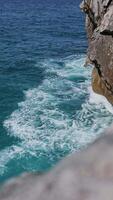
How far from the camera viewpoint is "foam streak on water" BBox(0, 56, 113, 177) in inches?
1528

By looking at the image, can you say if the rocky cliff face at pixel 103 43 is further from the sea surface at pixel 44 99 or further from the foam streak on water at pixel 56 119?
the sea surface at pixel 44 99

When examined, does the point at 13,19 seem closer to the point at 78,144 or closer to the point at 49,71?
the point at 49,71

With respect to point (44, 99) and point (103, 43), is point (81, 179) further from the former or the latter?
point (44, 99)

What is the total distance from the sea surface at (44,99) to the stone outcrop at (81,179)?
100ft

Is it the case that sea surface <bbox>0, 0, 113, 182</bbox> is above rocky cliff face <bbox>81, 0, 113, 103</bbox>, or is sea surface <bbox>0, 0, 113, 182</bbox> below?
below

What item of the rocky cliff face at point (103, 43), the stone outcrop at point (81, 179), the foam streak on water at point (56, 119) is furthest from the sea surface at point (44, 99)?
the stone outcrop at point (81, 179)

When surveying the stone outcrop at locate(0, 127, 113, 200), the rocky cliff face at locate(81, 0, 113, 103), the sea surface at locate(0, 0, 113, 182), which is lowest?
the sea surface at locate(0, 0, 113, 182)

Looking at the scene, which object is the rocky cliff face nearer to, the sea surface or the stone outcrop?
the sea surface

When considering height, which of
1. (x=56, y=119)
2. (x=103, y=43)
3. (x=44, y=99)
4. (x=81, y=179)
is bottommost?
(x=44, y=99)

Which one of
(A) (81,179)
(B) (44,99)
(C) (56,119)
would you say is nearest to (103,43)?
(C) (56,119)

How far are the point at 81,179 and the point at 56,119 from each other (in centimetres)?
4196

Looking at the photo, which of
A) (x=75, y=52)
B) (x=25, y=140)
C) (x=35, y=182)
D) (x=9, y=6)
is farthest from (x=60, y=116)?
(x=9, y=6)

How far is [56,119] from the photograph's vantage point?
148 ft

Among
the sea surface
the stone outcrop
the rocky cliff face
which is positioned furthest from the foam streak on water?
the stone outcrop
